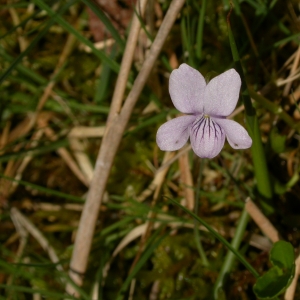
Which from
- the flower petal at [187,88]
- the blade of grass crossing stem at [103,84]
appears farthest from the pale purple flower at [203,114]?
the blade of grass crossing stem at [103,84]

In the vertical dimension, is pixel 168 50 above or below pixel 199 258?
above

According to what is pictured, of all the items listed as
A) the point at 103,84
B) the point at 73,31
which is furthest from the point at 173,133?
the point at 103,84

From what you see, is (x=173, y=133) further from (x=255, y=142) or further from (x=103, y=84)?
(x=103, y=84)

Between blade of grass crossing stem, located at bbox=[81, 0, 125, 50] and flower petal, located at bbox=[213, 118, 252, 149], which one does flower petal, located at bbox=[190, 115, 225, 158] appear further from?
blade of grass crossing stem, located at bbox=[81, 0, 125, 50]

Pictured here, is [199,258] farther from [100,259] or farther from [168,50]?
[168,50]

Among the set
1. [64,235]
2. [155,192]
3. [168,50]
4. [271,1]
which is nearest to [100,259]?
[64,235]

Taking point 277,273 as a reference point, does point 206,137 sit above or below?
above

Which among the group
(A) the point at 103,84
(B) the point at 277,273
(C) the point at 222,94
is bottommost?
(B) the point at 277,273
